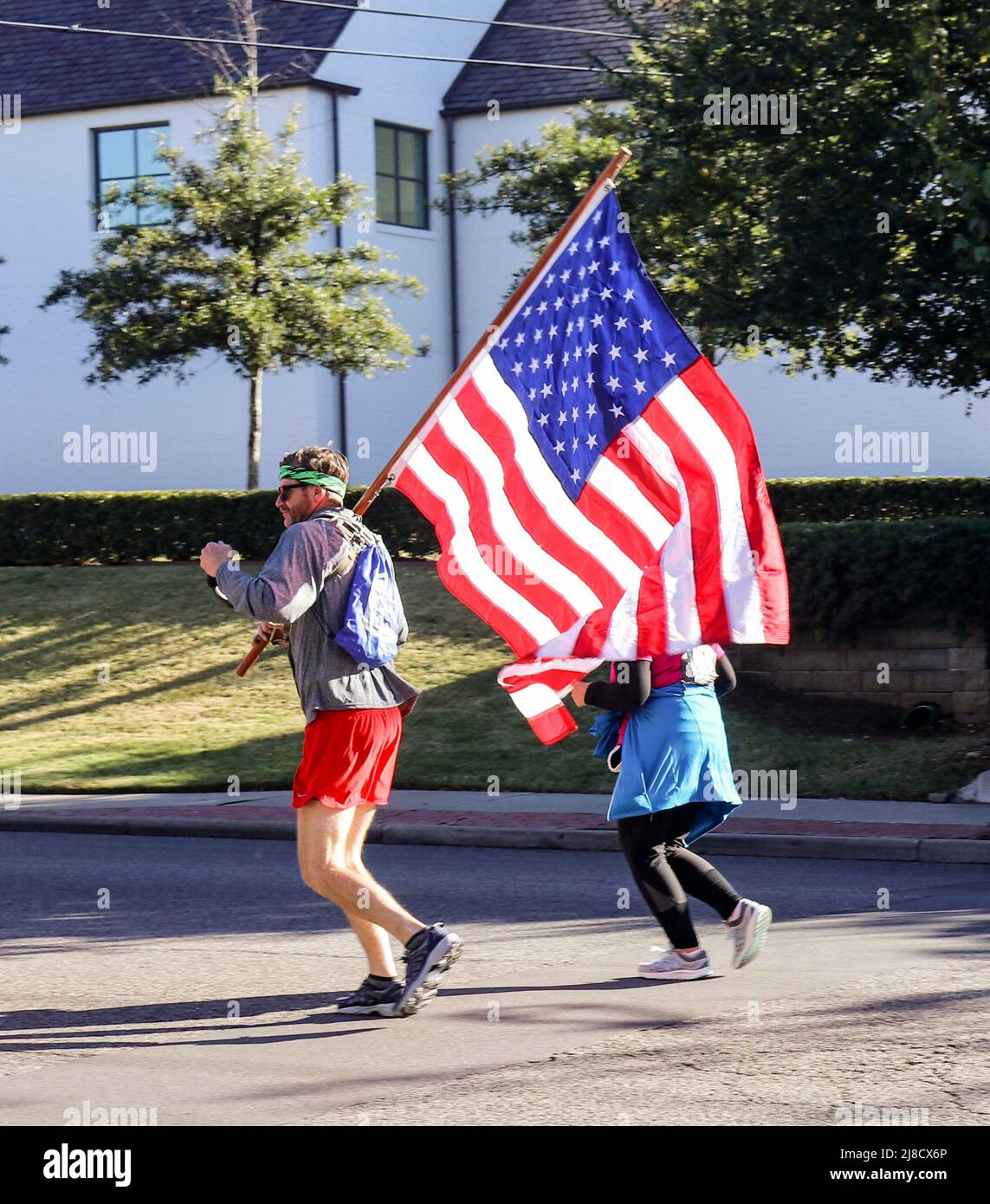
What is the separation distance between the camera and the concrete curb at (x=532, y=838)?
36.3 ft

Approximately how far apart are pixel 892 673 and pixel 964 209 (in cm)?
445

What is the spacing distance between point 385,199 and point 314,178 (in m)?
2.16

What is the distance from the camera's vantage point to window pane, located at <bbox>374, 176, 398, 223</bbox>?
3086cm

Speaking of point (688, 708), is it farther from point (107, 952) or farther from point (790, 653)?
point (790, 653)

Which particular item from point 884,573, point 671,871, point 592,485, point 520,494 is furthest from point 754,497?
point 884,573

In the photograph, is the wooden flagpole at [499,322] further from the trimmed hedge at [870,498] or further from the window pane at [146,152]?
the window pane at [146,152]

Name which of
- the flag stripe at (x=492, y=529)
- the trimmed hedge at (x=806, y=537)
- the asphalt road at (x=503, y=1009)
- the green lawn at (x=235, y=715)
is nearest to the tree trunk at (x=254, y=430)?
the trimmed hedge at (x=806, y=537)

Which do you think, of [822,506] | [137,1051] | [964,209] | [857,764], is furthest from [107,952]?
[822,506]

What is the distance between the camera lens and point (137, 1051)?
6219mm

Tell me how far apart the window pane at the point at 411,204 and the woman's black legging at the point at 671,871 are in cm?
2549

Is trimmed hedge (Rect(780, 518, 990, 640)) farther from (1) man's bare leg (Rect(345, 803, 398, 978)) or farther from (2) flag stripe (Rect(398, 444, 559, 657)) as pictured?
(1) man's bare leg (Rect(345, 803, 398, 978))

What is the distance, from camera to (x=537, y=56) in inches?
1257

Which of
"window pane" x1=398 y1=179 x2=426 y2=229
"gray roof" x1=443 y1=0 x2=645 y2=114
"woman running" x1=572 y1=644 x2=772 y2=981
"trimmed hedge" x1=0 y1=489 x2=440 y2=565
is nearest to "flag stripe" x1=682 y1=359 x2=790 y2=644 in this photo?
"woman running" x1=572 y1=644 x2=772 y2=981
